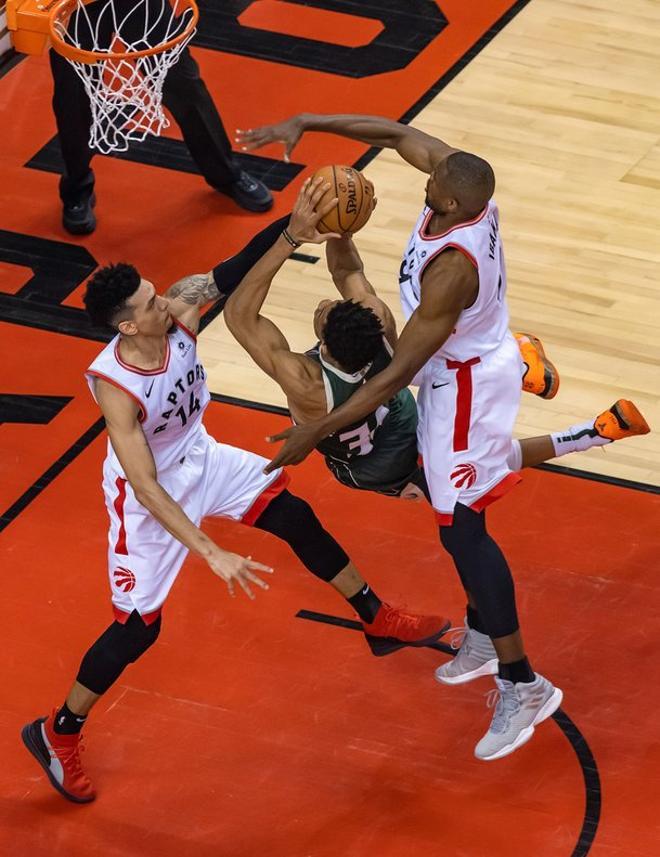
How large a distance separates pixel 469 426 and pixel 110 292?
4.06 feet

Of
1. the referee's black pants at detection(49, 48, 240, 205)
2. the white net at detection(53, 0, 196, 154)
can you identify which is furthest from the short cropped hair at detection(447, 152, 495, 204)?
the referee's black pants at detection(49, 48, 240, 205)

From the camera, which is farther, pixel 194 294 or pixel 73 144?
pixel 73 144

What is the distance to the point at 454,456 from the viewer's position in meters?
5.61

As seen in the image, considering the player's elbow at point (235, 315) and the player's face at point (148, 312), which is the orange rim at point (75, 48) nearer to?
the player's elbow at point (235, 315)

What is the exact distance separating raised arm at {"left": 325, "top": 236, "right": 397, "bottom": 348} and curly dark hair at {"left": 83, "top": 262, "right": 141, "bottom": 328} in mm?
746

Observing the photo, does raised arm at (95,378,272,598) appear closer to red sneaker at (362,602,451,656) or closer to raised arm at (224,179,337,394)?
raised arm at (224,179,337,394)

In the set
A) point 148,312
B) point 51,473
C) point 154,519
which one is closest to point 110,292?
point 148,312

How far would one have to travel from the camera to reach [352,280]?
5.80m

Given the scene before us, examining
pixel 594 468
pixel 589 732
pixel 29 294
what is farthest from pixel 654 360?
pixel 29 294

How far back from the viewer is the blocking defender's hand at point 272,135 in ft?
19.1

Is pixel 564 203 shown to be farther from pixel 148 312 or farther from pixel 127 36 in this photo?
pixel 148 312

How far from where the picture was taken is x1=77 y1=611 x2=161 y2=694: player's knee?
5.48 meters

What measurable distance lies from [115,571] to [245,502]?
0.51 meters

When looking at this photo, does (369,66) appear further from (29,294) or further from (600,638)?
(600,638)
